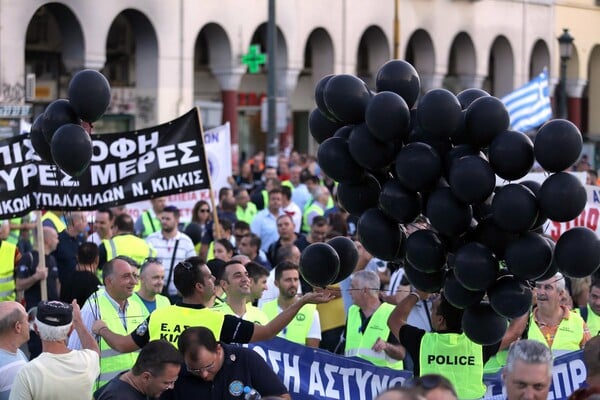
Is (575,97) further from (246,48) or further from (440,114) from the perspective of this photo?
(440,114)

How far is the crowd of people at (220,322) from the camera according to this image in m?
6.30

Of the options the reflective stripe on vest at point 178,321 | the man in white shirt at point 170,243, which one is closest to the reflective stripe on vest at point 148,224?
the man in white shirt at point 170,243

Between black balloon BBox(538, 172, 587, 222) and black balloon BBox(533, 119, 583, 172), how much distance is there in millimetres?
70

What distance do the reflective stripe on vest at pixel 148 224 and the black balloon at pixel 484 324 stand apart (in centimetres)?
852

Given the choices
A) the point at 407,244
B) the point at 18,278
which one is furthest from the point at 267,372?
the point at 18,278

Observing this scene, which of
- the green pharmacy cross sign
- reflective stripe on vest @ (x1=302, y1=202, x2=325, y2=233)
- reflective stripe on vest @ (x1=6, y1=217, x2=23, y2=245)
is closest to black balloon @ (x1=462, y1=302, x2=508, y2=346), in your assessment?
reflective stripe on vest @ (x1=6, y1=217, x2=23, y2=245)

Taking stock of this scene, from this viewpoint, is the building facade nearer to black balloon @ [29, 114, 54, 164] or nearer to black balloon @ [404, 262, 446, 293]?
black balloon @ [29, 114, 54, 164]

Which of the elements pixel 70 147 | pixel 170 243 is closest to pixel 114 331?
pixel 70 147

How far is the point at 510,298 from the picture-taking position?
6.41 metres

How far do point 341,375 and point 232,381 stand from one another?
178 centimetres

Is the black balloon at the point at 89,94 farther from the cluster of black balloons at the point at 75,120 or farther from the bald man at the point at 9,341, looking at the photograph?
the bald man at the point at 9,341

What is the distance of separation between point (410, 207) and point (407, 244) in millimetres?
208

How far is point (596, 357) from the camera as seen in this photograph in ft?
19.0

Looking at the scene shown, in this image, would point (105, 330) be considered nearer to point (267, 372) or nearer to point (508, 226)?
point (267, 372)
